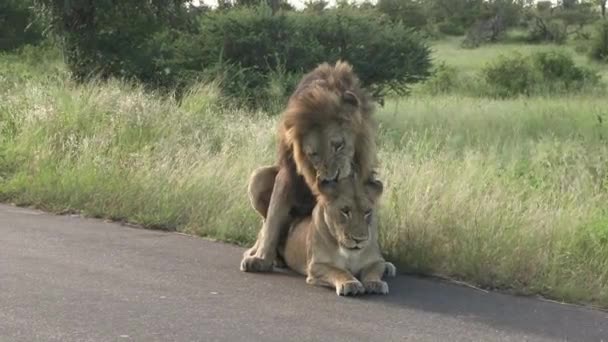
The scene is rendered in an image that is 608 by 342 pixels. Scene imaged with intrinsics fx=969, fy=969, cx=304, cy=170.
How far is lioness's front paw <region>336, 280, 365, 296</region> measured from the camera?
6699 mm

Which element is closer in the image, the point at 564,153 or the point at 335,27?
the point at 564,153

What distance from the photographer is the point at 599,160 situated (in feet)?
37.7

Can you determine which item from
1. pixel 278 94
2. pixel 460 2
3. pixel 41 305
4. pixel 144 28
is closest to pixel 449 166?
pixel 41 305

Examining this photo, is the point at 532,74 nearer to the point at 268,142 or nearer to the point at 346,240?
the point at 268,142

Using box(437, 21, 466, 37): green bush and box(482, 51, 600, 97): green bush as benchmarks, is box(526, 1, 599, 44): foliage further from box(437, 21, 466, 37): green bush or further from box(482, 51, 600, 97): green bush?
box(482, 51, 600, 97): green bush

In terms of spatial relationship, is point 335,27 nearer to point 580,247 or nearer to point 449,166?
point 449,166

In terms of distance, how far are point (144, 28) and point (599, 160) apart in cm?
1393

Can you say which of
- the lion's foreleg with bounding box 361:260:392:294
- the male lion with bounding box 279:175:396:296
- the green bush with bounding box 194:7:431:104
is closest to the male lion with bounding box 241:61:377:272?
the male lion with bounding box 279:175:396:296

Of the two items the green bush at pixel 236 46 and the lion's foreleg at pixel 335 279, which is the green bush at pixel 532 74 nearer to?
the green bush at pixel 236 46

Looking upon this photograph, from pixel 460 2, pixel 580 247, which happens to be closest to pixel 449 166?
pixel 580 247

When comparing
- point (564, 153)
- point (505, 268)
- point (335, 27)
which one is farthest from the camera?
point (335, 27)

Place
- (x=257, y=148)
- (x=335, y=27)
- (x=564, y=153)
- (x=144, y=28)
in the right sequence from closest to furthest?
(x=257, y=148) < (x=564, y=153) < (x=144, y=28) < (x=335, y=27)

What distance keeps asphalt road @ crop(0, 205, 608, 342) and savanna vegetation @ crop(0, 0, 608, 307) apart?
69cm

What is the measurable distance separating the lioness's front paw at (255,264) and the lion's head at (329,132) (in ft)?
2.59
